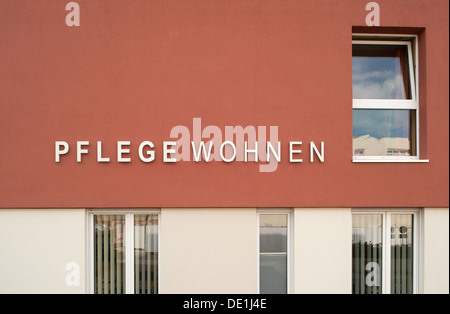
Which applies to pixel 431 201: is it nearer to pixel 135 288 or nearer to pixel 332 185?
pixel 332 185

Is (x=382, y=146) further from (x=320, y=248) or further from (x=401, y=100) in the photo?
(x=320, y=248)

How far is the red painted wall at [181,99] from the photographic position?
3.99 m

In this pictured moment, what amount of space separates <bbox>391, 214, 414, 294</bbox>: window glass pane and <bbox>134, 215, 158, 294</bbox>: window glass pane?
10.3 feet

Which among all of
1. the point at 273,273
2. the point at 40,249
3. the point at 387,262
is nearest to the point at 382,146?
the point at 387,262

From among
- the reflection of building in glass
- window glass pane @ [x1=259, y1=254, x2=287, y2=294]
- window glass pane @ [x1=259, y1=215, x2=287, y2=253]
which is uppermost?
the reflection of building in glass

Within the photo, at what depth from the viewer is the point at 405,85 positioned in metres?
4.42

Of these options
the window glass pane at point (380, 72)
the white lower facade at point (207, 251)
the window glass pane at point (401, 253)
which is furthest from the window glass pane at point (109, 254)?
the window glass pane at point (380, 72)

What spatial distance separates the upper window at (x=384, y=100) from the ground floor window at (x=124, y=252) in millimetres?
2990

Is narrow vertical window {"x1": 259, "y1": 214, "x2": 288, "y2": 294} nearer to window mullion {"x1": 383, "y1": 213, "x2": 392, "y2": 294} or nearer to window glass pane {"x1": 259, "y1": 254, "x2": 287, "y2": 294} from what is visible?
window glass pane {"x1": 259, "y1": 254, "x2": 287, "y2": 294}

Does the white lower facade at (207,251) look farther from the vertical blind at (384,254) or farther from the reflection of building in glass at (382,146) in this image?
the reflection of building in glass at (382,146)

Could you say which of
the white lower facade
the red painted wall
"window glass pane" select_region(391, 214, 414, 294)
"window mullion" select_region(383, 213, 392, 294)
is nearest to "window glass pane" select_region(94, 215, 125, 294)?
the white lower facade

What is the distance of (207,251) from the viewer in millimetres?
4043

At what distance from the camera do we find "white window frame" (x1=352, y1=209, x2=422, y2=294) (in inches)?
166

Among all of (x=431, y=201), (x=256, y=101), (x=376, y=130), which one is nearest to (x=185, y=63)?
(x=256, y=101)
